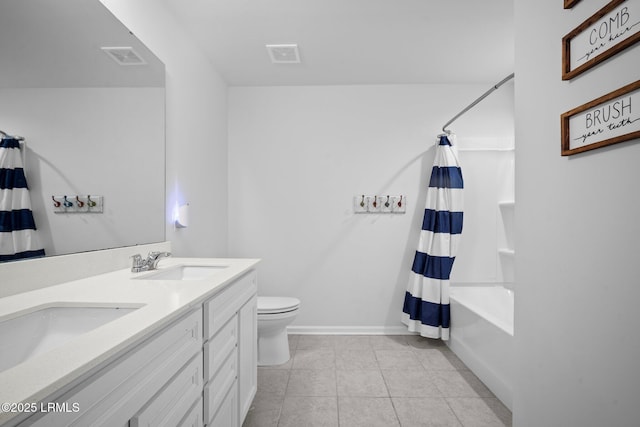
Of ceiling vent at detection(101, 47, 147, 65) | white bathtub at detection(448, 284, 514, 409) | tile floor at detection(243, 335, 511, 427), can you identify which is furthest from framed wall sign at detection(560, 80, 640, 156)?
ceiling vent at detection(101, 47, 147, 65)

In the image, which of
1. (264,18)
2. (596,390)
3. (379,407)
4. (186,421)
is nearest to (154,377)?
(186,421)

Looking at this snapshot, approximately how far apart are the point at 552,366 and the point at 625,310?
14.1 inches

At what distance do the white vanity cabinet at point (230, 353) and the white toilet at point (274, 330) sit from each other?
0.48m

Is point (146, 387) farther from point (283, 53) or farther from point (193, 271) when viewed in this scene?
point (283, 53)

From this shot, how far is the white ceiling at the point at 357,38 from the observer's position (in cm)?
195

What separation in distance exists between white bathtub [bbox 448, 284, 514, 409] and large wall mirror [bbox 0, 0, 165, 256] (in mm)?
2139

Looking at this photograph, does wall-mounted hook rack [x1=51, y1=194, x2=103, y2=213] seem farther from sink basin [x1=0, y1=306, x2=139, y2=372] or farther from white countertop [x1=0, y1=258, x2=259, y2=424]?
sink basin [x1=0, y1=306, x2=139, y2=372]

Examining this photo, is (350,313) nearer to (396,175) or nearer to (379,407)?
(379,407)

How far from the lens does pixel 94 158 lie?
4.32ft

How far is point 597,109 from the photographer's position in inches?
33.5

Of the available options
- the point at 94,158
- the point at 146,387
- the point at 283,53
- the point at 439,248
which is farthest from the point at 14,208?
the point at 439,248

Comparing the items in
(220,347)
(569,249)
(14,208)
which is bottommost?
(220,347)

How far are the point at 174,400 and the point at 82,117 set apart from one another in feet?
3.74

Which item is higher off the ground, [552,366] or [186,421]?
[552,366]
